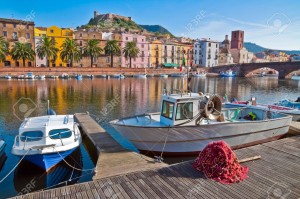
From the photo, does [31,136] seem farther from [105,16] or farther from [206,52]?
[105,16]

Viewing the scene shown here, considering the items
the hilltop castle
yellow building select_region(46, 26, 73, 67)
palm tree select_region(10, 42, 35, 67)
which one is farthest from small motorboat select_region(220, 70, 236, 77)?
the hilltop castle

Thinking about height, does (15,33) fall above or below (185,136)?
above

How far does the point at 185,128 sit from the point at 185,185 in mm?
5170

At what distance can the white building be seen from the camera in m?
125

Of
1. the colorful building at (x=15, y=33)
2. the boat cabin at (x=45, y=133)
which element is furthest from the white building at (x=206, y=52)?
the boat cabin at (x=45, y=133)

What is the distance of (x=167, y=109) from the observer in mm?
14086

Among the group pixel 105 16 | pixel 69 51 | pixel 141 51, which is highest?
pixel 105 16

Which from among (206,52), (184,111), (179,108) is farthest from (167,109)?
(206,52)

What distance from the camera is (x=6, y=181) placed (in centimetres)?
1184

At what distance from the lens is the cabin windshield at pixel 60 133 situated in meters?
13.0

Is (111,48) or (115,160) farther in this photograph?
(111,48)

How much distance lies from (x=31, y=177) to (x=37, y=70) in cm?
7249

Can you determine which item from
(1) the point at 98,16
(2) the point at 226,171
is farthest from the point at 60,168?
(1) the point at 98,16

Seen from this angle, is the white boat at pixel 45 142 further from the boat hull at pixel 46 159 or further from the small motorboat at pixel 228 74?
the small motorboat at pixel 228 74
